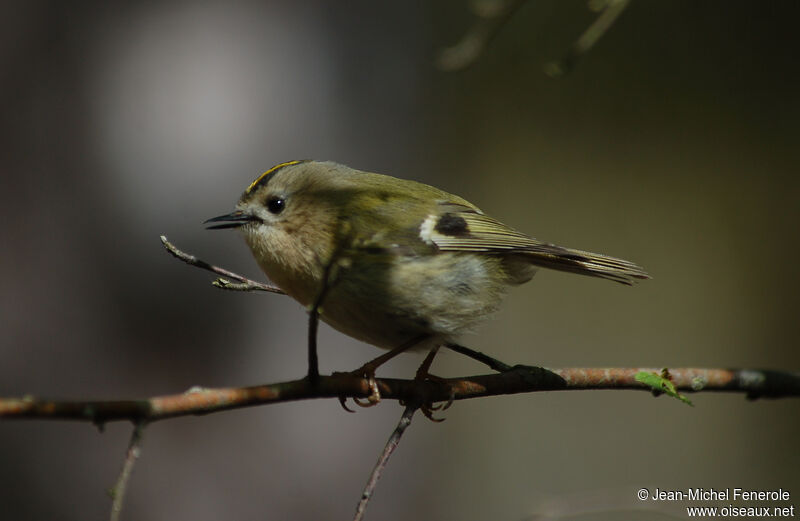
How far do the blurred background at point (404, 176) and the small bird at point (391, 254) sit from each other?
14.7 inches

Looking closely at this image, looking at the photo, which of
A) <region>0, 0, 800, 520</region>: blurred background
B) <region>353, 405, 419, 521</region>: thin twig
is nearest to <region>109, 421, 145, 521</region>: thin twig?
<region>353, 405, 419, 521</region>: thin twig

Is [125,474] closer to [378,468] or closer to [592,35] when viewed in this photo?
[378,468]

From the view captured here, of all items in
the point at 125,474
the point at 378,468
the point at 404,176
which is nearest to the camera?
the point at 125,474

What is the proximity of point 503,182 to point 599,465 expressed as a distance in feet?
4.35

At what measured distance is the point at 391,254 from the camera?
133 centimetres

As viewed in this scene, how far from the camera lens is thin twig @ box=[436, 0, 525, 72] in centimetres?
119

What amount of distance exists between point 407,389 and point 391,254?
285 mm

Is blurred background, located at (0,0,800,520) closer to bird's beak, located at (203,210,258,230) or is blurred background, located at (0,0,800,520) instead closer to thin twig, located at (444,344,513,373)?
thin twig, located at (444,344,513,373)

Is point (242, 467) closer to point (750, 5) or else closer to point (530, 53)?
point (530, 53)

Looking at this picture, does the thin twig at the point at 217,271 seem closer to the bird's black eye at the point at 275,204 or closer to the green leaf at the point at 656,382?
the bird's black eye at the point at 275,204

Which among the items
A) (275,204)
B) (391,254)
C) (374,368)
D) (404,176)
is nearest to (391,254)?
(391,254)

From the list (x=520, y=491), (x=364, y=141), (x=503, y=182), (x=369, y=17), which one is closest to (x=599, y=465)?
(x=520, y=491)

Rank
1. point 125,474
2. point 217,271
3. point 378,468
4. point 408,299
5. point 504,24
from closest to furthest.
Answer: point 125,474, point 378,468, point 217,271, point 504,24, point 408,299

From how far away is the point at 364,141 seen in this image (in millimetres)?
2619
